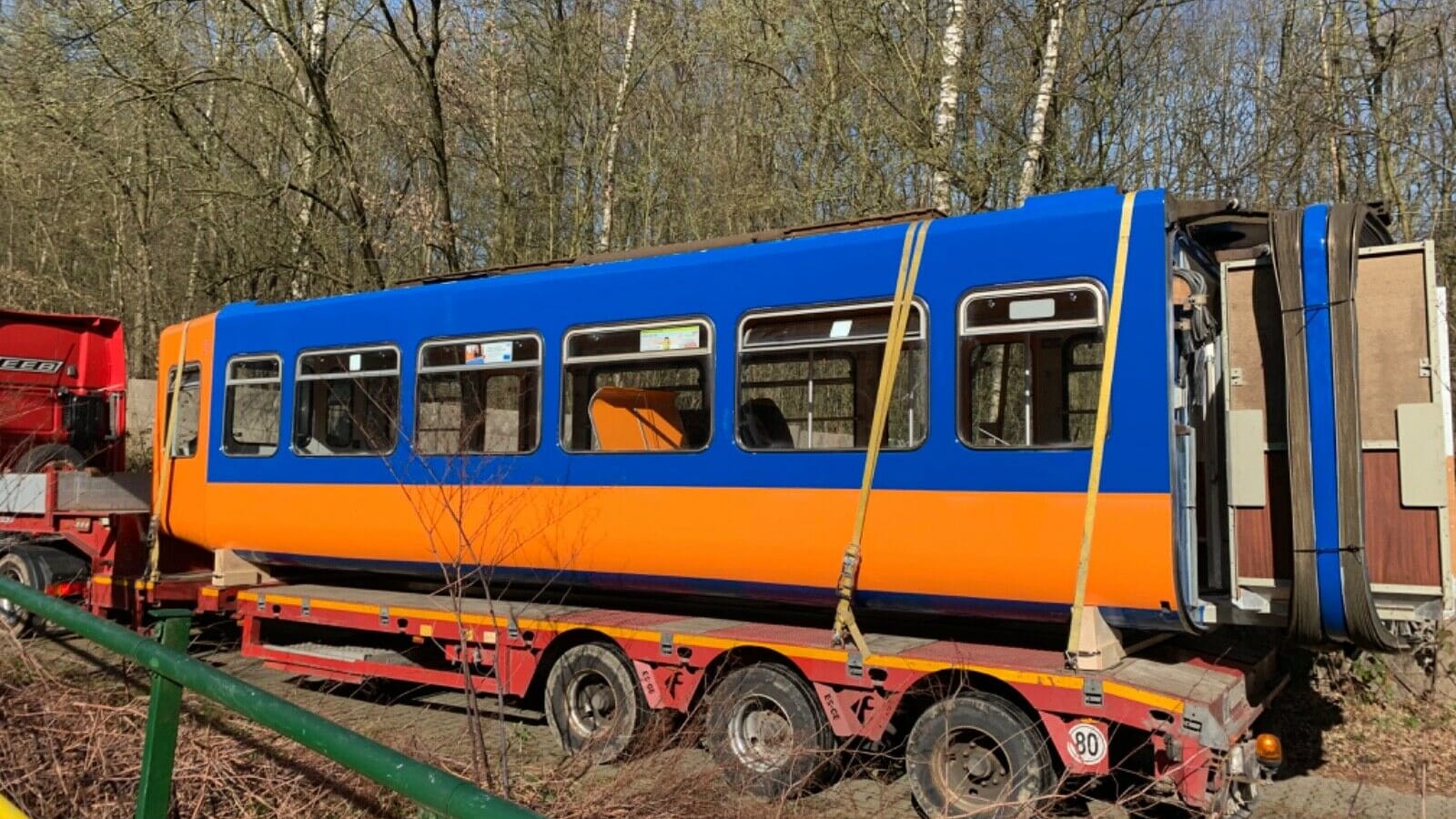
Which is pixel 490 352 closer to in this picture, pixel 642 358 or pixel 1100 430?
pixel 642 358

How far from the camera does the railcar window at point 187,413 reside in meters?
9.43

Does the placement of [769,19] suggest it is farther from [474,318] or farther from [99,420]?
[99,420]

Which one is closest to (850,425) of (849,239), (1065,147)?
(849,239)

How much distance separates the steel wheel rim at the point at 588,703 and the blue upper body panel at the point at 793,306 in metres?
1.24

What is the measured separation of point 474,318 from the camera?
755 centimetres

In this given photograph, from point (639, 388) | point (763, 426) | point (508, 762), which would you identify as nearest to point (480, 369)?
point (639, 388)

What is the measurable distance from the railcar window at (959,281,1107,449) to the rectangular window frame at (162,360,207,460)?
6.77 m

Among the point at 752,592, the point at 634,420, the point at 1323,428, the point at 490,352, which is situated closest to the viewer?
the point at 1323,428

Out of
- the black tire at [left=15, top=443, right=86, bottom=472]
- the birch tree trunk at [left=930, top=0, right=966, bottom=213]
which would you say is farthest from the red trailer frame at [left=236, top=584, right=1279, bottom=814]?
the birch tree trunk at [left=930, top=0, right=966, bottom=213]

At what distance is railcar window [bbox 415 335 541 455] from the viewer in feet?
23.9

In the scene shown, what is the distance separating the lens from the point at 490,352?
748 cm

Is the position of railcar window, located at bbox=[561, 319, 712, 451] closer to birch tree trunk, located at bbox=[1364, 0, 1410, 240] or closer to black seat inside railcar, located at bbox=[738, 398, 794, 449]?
black seat inside railcar, located at bbox=[738, 398, 794, 449]

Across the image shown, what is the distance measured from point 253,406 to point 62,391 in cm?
534

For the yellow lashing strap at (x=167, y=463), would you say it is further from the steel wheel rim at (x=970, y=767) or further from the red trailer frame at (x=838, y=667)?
the steel wheel rim at (x=970, y=767)
